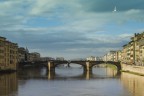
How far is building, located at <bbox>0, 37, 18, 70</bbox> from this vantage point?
4213 inches

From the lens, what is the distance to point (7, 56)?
11456 cm

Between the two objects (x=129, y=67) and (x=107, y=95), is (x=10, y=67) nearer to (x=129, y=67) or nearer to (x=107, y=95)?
(x=129, y=67)

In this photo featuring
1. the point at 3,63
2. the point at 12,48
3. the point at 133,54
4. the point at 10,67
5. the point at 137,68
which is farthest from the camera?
the point at 133,54

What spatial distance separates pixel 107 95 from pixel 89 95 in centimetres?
230

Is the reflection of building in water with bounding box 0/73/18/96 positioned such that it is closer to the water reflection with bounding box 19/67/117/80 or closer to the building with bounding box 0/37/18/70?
the water reflection with bounding box 19/67/117/80

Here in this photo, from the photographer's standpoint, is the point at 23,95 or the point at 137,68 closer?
the point at 23,95

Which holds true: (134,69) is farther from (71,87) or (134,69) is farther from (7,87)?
(7,87)

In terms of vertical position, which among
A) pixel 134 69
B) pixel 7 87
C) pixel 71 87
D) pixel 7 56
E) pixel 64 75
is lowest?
pixel 64 75

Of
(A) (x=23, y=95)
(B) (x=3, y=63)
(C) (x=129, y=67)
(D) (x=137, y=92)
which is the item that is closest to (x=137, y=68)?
(C) (x=129, y=67)

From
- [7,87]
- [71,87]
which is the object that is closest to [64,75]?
[71,87]

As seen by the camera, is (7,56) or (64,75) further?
(7,56)

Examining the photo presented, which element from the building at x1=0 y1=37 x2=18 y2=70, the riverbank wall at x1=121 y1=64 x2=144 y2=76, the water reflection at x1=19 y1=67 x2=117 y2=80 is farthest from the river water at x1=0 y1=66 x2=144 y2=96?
the building at x1=0 y1=37 x2=18 y2=70

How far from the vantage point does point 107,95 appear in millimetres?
51062

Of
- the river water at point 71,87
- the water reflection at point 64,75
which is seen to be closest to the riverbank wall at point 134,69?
the water reflection at point 64,75
